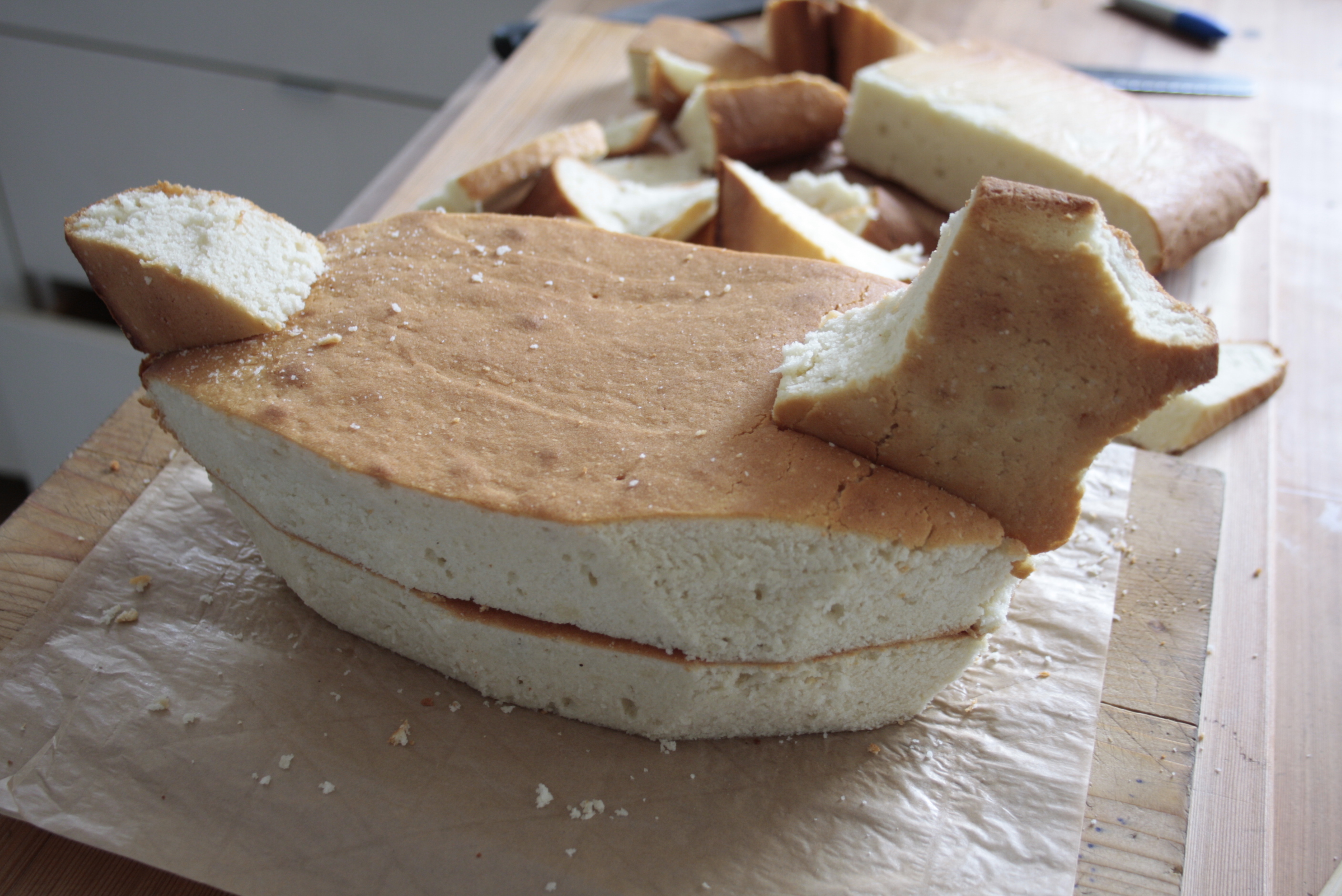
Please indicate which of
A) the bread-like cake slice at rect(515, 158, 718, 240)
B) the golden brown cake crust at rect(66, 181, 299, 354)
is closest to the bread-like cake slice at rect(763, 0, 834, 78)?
the bread-like cake slice at rect(515, 158, 718, 240)

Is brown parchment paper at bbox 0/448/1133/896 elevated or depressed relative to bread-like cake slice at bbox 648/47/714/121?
depressed

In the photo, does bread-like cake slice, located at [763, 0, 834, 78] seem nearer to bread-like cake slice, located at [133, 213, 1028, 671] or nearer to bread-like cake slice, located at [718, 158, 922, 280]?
bread-like cake slice, located at [718, 158, 922, 280]

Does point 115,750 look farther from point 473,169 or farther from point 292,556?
point 473,169

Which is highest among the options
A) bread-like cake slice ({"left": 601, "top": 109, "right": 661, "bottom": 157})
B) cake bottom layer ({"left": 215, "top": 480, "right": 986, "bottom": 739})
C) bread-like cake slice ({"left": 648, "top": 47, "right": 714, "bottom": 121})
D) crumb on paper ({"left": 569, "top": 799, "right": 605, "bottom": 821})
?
bread-like cake slice ({"left": 648, "top": 47, "right": 714, "bottom": 121})

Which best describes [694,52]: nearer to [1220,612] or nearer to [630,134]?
[630,134]

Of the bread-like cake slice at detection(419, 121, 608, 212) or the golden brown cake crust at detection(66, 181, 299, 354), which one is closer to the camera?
the golden brown cake crust at detection(66, 181, 299, 354)

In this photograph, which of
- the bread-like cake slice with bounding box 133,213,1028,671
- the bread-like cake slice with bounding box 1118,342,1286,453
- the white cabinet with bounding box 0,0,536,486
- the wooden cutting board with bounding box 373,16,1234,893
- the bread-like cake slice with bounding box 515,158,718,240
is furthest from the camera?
the white cabinet with bounding box 0,0,536,486

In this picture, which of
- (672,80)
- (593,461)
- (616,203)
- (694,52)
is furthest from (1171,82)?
(593,461)

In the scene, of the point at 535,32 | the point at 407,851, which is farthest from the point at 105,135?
the point at 407,851

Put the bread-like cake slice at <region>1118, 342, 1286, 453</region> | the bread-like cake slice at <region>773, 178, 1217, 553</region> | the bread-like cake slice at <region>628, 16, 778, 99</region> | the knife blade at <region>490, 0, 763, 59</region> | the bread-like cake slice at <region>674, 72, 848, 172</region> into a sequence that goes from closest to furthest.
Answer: the bread-like cake slice at <region>773, 178, 1217, 553</region>, the bread-like cake slice at <region>1118, 342, 1286, 453</region>, the bread-like cake slice at <region>674, 72, 848, 172</region>, the bread-like cake slice at <region>628, 16, 778, 99</region>, the knife blade at <region>490, 0, 763, 59</region>
